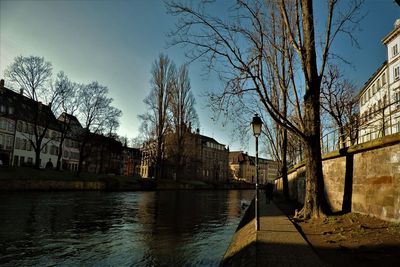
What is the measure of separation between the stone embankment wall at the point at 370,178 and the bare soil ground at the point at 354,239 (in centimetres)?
44

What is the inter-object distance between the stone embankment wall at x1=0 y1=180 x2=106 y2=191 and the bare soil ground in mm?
31141

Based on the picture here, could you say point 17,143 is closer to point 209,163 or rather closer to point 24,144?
point 24,144

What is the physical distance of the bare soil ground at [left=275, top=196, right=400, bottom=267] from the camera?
21.2 ft

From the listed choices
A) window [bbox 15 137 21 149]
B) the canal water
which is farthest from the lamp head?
window [bbox 15 137 21 149]

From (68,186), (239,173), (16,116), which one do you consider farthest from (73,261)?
(239,173)

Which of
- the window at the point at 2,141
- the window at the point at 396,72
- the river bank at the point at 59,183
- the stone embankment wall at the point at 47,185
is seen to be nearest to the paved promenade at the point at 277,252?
the stone embankment wall at the point at 47,185

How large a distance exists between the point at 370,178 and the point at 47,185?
3544 centimetres

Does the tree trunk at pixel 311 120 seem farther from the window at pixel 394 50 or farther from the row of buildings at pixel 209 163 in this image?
the row of buildings at pixel 209 163

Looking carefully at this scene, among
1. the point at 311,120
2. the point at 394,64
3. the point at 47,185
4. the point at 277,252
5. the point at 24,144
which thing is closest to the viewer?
the point at 277,252

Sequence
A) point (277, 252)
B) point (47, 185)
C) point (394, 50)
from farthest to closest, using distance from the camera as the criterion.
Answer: point (394, 50) → point (47, 185) → point (277, 252)

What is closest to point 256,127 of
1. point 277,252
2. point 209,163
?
point 277,252

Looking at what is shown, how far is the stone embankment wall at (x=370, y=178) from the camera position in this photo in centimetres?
875

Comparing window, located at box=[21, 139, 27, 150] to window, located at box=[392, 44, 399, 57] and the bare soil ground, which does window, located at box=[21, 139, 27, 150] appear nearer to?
the bare soil ground

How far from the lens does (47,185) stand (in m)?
36.9
